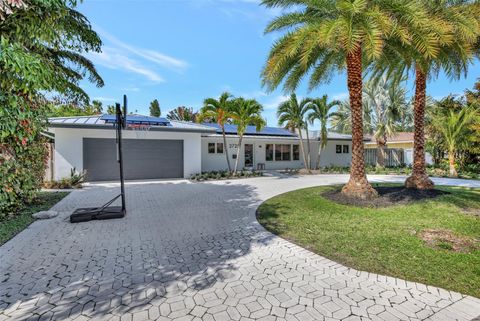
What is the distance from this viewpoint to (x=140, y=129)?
51.0ft

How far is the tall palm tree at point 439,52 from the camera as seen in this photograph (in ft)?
27.5

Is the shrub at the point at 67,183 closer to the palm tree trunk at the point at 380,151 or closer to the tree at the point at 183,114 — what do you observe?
the palm tree trunk at the point at 380,151

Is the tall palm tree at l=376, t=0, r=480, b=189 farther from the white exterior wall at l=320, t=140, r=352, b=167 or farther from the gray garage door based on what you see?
the gray garage door

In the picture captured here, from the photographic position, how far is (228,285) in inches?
151

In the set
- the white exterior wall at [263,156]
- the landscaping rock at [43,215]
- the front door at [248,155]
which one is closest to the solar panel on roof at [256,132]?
the white exterior wall at [263,156]

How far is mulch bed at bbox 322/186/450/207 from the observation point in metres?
9.05

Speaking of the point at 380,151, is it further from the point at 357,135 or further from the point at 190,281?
the point at 190,281

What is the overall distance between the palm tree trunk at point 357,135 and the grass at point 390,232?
4.04ft

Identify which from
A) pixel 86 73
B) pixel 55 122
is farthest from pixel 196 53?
pixel 55 122

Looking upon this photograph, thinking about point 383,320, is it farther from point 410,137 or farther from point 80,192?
point 410,137

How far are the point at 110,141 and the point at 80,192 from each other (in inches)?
175

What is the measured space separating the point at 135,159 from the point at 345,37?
538 inches

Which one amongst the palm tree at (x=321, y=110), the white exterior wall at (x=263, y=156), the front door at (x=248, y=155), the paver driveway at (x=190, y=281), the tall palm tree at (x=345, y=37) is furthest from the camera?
the front door at (x=248, y=155)

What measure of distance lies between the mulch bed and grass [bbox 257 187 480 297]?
37cm
